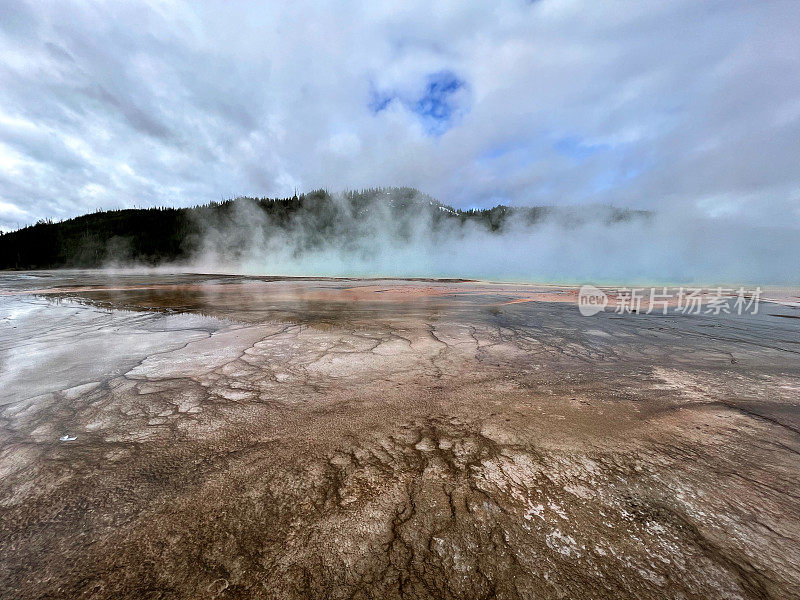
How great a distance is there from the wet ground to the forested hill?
5166 cm

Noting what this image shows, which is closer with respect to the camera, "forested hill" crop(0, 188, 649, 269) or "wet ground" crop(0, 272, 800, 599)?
"wet ground" crop(0, 272, 800, 599)

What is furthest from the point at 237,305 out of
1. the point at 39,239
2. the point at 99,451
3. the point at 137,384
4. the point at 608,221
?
the point at 39,239

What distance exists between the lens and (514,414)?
2.26 meters

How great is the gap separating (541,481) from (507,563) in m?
0.55

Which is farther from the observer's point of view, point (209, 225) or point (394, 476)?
point (209, 225)

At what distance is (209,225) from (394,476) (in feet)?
242

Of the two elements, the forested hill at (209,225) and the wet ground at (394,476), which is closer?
the wet ground at (394,476)

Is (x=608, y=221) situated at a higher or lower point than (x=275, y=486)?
higher

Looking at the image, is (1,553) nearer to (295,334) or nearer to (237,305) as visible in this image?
(295,334)

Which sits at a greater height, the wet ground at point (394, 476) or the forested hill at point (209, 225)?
the forested hill at point (209, 225)

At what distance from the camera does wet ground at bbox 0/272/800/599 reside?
1.12 metres

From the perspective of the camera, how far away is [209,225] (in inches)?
2473

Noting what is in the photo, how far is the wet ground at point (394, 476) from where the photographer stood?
3.68 feet

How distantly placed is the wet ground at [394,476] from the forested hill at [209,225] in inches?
2034
